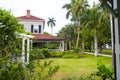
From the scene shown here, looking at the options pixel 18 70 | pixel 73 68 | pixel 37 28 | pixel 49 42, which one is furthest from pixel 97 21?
pixel 18 70

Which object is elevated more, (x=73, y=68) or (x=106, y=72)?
(x=106, y=72)

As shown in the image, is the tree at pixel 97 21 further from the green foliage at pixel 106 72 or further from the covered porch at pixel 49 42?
the green foliage at pixel 106 72

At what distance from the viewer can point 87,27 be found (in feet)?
123

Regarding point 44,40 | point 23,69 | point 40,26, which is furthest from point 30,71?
point 40,26

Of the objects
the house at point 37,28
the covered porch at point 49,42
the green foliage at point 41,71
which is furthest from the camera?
the house at point 37,28

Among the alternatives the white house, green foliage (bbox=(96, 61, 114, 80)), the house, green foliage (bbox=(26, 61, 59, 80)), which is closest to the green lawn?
green foliage (bbox=(96, 61, 114, 80))

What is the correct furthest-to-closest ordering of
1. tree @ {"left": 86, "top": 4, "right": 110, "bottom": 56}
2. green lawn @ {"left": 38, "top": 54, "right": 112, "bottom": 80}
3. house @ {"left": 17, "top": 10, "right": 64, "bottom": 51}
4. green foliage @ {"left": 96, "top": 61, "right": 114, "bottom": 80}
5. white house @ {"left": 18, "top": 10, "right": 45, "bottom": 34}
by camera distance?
white house @ {"left": 18, "top": 10, "right": 45, "bottom": 34}
house @ {"left": 17, "top": 10, "right": 64, "bottom": 51}
tree @ {"left": 86, "top": 4, "right": 110, "bottom": 56}
green lawn @ {"left": 38, "top": 54, "right": 112, "bottom": 80}
green foliage @ {"left": 96, "top": 61, "right": 114, "bottom": 80}

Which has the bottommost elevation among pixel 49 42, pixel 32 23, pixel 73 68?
pixel 73 68

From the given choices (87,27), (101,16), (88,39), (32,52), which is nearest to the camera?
(32,52)

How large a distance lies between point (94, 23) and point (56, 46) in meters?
8.49

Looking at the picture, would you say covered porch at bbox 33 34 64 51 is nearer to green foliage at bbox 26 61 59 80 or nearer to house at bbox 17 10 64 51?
house at bbox 17 10 64 51

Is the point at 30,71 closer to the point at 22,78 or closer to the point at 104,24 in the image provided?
the point at 22,78

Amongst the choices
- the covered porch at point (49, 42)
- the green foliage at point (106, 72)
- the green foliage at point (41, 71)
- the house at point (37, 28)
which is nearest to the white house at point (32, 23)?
the house at point (37, 28)

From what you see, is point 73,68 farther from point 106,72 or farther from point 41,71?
point 41,71
